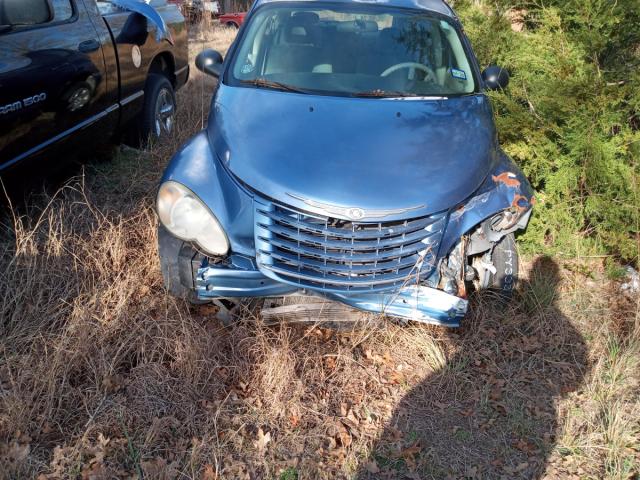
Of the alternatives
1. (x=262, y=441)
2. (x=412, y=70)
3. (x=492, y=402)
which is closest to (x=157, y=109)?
(x=412, y=70)

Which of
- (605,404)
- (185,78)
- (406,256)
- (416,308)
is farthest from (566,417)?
(185,78)

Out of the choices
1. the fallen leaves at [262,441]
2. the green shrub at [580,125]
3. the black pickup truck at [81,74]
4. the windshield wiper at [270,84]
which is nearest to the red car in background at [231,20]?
the black pickup truck at [81,74]

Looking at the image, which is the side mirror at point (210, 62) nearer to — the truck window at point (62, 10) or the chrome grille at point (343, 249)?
the truck window at point (62, 10)

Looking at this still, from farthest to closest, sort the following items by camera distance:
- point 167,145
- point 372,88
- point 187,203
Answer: point 167,145, point 372,88, point 187,203

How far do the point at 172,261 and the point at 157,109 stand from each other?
302 centimetres

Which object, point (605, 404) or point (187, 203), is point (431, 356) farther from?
point (187, 203)

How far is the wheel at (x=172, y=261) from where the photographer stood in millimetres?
2637

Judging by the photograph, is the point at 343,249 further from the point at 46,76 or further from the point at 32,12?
the point at 32,12

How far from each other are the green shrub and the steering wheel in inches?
30.0

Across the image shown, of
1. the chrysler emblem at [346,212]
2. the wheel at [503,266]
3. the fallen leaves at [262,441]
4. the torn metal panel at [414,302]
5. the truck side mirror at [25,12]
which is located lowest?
the fallen leaves at [262,441]

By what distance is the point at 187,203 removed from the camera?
2.51m

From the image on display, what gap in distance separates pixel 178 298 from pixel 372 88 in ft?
5.65

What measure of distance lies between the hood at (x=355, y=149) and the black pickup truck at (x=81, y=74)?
1.15 meters

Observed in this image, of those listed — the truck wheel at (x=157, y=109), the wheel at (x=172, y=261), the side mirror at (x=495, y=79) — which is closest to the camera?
the wheel at (x=172, y=261)
